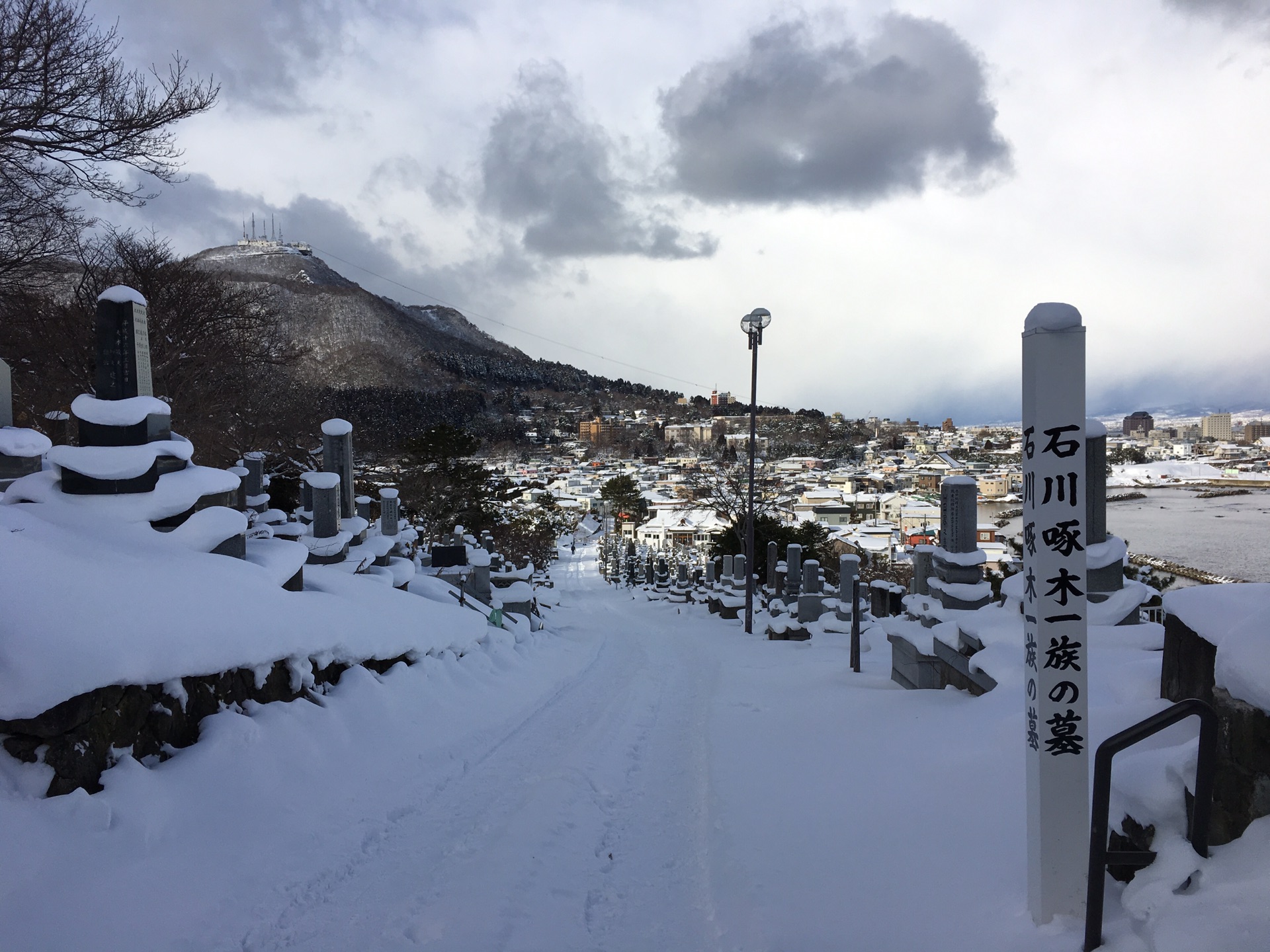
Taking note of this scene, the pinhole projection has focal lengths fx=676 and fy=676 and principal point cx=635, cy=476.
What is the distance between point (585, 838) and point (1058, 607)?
3.24 meters

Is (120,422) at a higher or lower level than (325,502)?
higher

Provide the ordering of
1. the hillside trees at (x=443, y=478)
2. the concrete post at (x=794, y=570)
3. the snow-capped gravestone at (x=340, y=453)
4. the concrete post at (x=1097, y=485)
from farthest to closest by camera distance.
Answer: the hillside trees at (x=443, y=478), the concrete post at (x=794, y=570), the snow-capped gravestone at (x=340, y=453), the concrete post at (x=1097, y=485)

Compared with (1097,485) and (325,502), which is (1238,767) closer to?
(1097,485)

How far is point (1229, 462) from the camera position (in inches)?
448

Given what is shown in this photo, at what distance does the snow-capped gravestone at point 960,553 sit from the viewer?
821 cm

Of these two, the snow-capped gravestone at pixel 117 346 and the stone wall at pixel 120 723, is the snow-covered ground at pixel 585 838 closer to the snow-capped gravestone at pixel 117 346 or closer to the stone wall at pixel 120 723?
the stone wall at pixel 120 723

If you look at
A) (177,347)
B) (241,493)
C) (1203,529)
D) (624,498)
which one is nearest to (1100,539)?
(1203,529)

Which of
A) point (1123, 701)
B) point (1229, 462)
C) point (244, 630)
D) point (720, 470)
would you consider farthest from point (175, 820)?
point (720, 470)

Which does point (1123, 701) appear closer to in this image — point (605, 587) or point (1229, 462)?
point (1229, 462)

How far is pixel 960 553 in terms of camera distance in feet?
27.6

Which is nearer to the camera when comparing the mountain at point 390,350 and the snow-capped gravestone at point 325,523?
the snow-capped gravestone at point 325,523

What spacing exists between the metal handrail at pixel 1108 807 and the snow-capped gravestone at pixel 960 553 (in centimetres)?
586

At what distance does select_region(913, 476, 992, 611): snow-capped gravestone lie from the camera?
8.21 meters

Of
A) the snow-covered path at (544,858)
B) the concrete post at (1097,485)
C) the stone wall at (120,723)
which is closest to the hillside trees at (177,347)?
the stone wall at (120,723)
